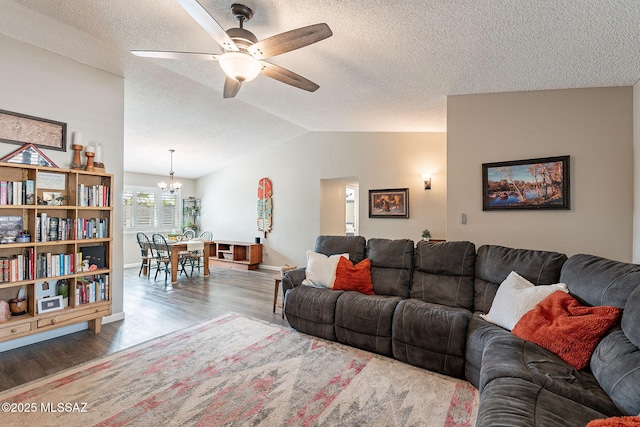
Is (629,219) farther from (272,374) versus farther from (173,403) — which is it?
(173,403)

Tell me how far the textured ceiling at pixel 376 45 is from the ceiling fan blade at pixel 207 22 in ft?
1.24

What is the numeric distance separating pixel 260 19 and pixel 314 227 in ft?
14.6

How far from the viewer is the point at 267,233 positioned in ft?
23.3

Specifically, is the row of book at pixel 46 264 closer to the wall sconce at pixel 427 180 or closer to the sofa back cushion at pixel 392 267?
the sofa back cushion at pixel 392 267

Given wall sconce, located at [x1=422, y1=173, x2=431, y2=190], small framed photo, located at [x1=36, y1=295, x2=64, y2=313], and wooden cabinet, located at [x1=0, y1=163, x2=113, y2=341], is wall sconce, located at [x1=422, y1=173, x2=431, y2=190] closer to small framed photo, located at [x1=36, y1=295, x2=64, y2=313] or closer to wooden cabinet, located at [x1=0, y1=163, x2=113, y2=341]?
wooden cabinet, located at [x1=0, y1=163, x2=113, y2=341]

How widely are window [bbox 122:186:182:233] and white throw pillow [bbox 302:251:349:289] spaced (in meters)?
5.98

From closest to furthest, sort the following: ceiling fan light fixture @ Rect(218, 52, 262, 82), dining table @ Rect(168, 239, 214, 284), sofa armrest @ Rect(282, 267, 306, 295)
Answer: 1. ceiling fan light fixture @ Rect(218, 52, 262, 82)
2. sofa armrest @ Rect(282, 267, 306, 295)
3. dining table @ Rect(168, 239, 214, 284)

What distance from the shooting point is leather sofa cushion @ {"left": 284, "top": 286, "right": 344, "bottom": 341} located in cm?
291

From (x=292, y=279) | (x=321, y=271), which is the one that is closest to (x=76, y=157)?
(x=292, y=279)

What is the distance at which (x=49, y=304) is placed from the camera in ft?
9.35

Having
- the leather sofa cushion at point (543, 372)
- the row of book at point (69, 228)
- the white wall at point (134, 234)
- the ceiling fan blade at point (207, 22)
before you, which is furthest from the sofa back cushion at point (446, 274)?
the white wall at point (134, 234)

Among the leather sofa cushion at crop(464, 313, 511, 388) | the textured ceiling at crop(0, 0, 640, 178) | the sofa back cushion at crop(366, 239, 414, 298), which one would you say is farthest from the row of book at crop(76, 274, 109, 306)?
Result: the leather sofa cushion at crop(464, 313, 511, 388)

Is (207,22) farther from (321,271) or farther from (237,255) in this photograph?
(237,255)

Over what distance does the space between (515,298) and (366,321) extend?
1.18 metres
